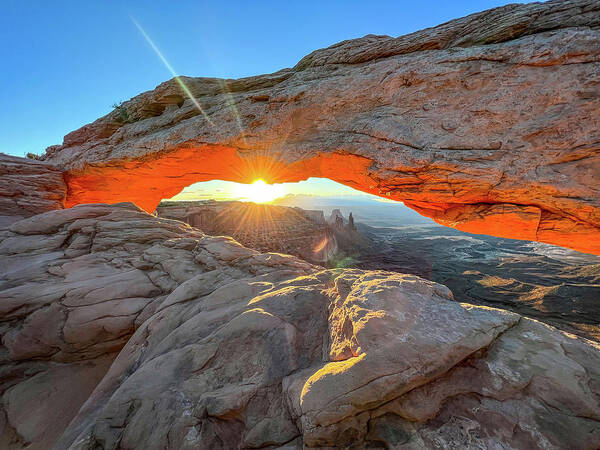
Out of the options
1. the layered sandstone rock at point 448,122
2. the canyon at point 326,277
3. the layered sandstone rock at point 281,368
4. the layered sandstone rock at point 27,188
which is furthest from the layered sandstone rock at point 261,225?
the layered sandstone rock at point 281,368

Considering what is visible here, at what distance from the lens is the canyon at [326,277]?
6.86 ft

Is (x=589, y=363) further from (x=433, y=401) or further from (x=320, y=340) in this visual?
(x=320, y=340)

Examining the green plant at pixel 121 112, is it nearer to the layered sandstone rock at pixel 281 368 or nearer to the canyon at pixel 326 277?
the canyon at pixel 326 277

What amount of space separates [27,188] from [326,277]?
13667 millimetres

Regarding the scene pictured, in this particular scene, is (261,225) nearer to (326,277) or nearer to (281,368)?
(326,277)

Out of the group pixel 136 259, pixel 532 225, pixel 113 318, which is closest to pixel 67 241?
pixel 136 259

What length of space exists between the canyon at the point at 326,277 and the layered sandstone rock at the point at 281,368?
0.02 m

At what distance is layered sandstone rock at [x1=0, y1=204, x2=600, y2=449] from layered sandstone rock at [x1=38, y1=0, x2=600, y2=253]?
10.8 ft

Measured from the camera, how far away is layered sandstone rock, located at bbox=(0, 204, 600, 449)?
1951 millimetres

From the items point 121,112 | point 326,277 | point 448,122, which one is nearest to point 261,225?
point 121,112

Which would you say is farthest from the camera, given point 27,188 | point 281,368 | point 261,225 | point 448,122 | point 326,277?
point 261,225

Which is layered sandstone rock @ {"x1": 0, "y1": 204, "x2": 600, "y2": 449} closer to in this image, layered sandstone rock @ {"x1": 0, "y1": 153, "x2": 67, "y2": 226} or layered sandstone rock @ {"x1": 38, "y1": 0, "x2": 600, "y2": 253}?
layered sandstone rock @ {"x1": 38, "y1": 0, "x2": 600, "y2": 253}

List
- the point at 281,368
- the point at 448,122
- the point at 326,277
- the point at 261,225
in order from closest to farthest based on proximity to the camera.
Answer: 1. the point at 281,368
2. the point at 326,277
3. the point at 448,122
4. the point at 261,225

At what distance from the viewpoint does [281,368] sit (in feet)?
9.06
